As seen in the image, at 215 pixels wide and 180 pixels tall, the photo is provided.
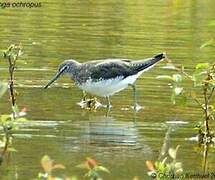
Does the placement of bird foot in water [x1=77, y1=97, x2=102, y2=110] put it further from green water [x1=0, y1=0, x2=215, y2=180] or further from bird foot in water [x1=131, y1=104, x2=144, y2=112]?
bird foot in water [x1=131, y1=104, x2=144, y2=112]

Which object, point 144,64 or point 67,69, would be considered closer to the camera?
point 144,64

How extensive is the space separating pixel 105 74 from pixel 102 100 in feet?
2.62

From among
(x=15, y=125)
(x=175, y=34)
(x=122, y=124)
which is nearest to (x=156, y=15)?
(x=175, y=34)

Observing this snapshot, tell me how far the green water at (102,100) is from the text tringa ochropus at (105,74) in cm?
26

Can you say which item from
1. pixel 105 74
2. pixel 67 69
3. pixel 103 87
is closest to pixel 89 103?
pixel 103 87

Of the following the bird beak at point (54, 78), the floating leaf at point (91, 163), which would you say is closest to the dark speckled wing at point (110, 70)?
the bird beak at point (54, 78)

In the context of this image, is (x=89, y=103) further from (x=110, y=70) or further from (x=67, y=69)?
(x=67, y=69)

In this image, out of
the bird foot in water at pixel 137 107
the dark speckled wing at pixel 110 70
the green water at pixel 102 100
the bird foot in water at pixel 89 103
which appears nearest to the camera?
the green water at pixel 102 100

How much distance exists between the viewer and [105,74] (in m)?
13.3

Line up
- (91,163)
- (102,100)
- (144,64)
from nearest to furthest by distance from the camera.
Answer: (91,163) < (144,64) < (102,100)

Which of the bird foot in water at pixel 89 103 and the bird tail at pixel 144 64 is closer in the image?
the bird foot in water at pixel 89 103

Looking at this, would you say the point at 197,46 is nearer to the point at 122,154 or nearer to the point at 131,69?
the point at 131,69

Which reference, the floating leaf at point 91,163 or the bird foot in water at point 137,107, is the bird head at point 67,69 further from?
the floating leaf at point 91,163

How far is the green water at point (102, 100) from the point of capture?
33.3ft
